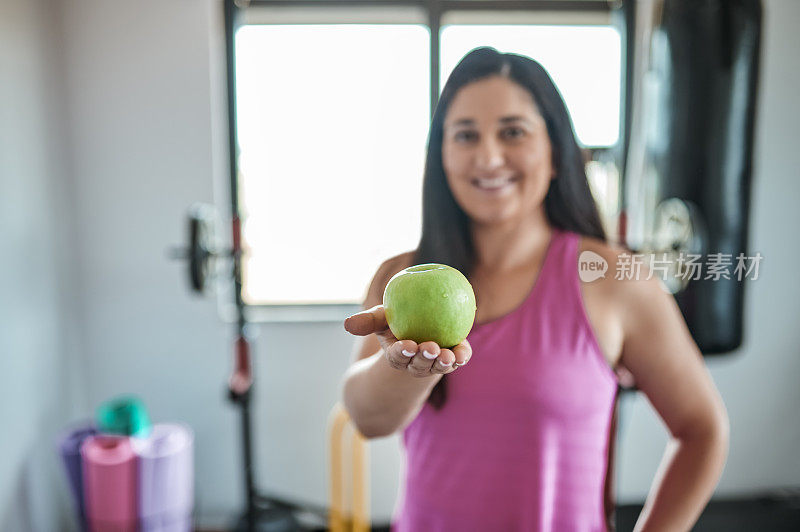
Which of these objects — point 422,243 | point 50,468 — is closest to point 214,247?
point 50,468

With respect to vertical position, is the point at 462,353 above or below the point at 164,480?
above

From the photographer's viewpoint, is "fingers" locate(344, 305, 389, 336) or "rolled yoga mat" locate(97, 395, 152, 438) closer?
"fingers" locate(344, 305, 389, 336)

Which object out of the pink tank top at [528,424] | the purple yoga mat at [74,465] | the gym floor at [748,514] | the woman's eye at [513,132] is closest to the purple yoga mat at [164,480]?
the purple yoga mat at [74,465]

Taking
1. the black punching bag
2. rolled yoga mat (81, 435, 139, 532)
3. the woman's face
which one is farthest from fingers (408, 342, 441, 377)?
rolled yoga mat (81, 435, 139, 532)

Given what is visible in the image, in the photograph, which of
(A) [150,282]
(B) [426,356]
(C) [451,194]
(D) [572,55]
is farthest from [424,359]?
(A) [150,282]

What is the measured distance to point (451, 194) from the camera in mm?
338

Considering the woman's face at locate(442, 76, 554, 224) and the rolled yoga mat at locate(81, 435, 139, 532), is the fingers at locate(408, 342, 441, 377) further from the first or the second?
the rolled yoga mat at locate(81, 435, 139, 532)

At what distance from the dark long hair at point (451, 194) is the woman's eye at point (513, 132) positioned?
21 mm

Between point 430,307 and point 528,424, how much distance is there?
0.54 ft

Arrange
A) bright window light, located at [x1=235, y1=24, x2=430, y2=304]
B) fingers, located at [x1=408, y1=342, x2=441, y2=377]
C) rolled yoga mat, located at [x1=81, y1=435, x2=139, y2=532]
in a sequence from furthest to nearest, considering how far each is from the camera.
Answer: rolled yoga mat, located at [x1=81, y1=435, x2=139, y2=532] < bright window light, located at [x1=235, y1=24, x2=430, y2=304] < fingers, located at [x1=408, y1=342, x2=441, y2=377]

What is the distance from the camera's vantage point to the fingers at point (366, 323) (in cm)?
26

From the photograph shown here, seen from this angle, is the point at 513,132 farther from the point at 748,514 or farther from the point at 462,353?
the point at 748,514

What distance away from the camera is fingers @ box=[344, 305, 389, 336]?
0.26m

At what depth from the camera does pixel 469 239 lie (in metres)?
0.34
